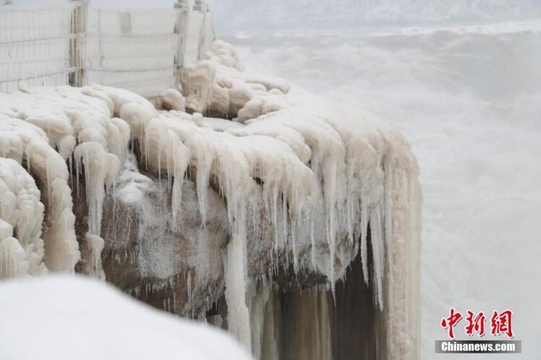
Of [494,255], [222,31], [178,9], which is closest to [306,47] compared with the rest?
[222,31]

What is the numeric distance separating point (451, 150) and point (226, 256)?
14.0 meters

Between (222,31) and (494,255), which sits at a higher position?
(222,31)

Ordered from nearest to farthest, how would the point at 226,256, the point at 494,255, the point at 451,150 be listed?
the point at 226,256
the point at 494,255
the point at 451,150

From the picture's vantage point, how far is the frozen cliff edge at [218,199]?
4.75 m

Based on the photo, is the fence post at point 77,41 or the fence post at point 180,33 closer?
the fence post at point 77,41

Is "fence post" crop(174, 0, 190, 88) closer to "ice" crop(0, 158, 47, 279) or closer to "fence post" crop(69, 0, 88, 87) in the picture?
"fence post" crop(69, 0, 88, 87)

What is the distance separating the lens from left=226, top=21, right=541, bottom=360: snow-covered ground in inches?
683

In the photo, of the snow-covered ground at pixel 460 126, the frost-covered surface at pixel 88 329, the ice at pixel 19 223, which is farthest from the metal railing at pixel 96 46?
the snow-covered ground at pixel 460 126

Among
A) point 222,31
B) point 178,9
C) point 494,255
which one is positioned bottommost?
point 494,255

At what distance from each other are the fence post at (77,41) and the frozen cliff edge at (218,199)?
0.58 meters

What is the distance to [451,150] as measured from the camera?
19.4 meters

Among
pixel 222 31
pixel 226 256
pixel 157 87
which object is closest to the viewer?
pixel 226 256

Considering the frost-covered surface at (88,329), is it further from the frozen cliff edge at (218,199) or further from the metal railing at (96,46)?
the metal railing at (96,46)

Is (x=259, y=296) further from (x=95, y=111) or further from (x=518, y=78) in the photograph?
(x=518, y=78)
